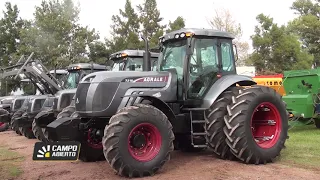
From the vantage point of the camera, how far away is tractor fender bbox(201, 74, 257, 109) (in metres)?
7.04

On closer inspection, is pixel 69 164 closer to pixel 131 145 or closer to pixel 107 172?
pixel 107 172

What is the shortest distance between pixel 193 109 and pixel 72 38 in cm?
2572

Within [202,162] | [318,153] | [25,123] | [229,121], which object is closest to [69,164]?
[202,162]

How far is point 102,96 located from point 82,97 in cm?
44

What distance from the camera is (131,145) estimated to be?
6.01 m

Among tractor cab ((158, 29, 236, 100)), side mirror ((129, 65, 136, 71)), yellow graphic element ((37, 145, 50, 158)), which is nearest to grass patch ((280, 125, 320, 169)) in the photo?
tractor cab ((158, 29, 236, 100))

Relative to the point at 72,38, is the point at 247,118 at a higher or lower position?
lower

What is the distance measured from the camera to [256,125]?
24.6 feet

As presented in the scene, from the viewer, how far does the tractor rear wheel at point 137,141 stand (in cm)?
567

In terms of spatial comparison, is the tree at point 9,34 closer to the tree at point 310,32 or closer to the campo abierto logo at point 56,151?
the tree at point 310,32

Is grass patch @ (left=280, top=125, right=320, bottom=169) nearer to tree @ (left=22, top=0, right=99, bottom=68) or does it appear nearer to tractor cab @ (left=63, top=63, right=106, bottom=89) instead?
tractor cab @ (left=63, top=63, right=106, bottom=89)

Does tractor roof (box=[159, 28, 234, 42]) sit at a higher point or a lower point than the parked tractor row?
higher

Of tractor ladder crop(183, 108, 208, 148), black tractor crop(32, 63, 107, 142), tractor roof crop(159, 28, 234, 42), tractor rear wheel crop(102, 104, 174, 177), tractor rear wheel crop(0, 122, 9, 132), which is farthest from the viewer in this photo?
tractor rear wheel crop(0, 122, 9, 132)

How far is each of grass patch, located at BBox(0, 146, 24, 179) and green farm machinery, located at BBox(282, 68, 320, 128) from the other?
7.33 meters
